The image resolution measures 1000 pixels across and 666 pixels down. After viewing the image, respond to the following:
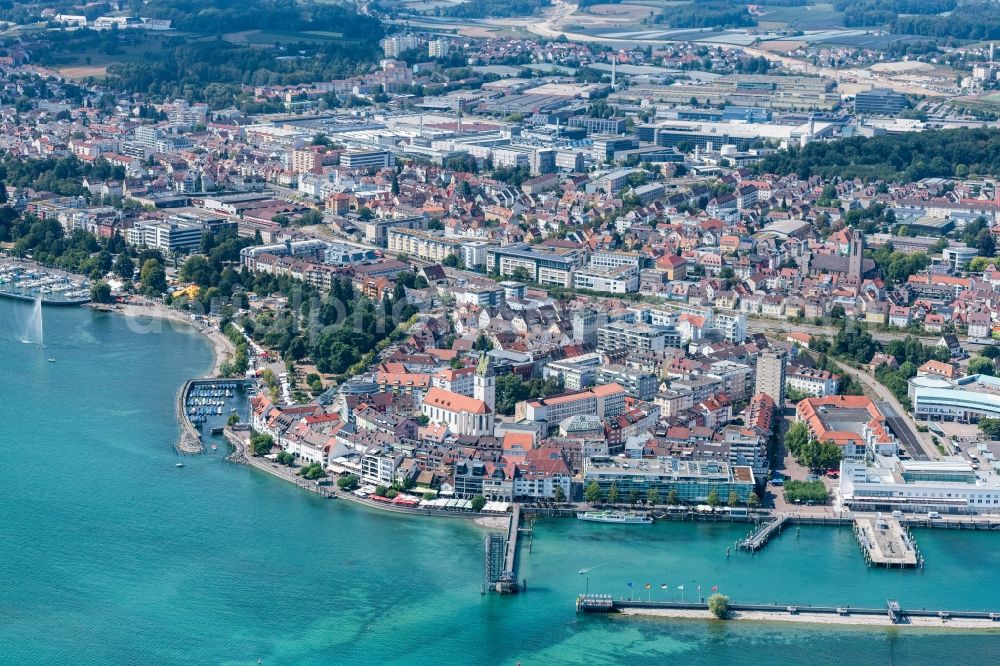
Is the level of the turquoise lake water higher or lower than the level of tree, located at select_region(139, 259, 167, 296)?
lower

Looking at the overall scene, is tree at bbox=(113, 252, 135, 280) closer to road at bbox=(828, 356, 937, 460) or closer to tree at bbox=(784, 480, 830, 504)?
road at bbox=(828, 356, 937, 460)

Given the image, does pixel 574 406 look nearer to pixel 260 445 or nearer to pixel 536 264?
pixel 260 445

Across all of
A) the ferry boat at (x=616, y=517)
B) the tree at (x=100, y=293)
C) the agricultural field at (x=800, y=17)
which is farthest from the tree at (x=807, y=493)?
the agricultural field at (x=800, y=17)

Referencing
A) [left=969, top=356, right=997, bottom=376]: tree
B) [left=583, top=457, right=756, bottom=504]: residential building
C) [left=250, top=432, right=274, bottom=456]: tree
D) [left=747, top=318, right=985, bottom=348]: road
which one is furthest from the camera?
[left=747, top=318, right=985, bottom=348]: road

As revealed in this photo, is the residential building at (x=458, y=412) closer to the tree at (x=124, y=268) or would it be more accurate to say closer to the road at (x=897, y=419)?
the road at (x=897, y=419)

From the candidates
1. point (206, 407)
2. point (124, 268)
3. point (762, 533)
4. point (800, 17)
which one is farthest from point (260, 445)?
point (800, 17)

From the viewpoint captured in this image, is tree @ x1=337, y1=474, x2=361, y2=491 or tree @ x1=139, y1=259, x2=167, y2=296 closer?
tree @ x1=337, y1=474, x2=361, y2=491

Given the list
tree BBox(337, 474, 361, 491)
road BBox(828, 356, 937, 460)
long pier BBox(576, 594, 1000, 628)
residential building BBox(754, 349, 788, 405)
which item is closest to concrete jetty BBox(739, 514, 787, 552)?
long pier BBox(576, 594, 1000, 628)
